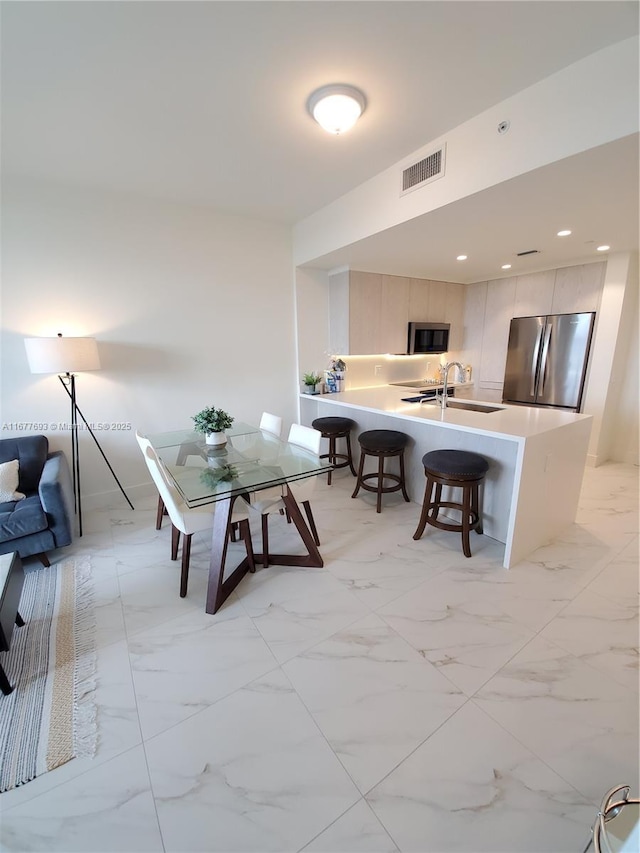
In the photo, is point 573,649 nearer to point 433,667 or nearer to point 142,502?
point 433,667

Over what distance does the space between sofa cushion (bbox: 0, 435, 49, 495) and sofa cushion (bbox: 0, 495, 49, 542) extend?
0.37 metres

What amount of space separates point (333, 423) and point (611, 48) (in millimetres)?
3020

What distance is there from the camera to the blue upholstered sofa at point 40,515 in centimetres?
228

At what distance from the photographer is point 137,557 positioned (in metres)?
2.56

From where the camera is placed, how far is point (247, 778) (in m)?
1.25

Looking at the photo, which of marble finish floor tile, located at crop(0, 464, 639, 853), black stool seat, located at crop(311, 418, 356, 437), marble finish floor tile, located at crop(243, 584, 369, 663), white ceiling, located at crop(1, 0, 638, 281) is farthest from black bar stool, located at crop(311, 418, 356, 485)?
white ceiling, located at crop(1, 0, 638, 281)

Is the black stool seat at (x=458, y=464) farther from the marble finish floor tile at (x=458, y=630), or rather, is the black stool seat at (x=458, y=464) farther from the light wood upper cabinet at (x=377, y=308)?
the light wood upper cabinet at (x=377, y=308)

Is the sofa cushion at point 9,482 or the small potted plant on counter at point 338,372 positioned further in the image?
the small potted plant on counter at point 338,372

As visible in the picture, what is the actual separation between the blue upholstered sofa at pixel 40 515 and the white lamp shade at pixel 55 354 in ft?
2.39

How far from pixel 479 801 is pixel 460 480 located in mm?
1618

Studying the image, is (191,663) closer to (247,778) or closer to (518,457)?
(247,778)

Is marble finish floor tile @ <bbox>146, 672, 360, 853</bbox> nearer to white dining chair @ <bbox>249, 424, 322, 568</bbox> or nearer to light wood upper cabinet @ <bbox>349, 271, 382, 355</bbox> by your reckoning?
white dining chair @ <bbox>249, 424, 322, 568</bbox>

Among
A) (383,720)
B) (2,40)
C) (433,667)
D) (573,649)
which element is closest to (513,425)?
(573,649)

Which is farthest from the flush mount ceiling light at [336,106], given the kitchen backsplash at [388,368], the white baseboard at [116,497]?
the white baseboard at [116,497]
